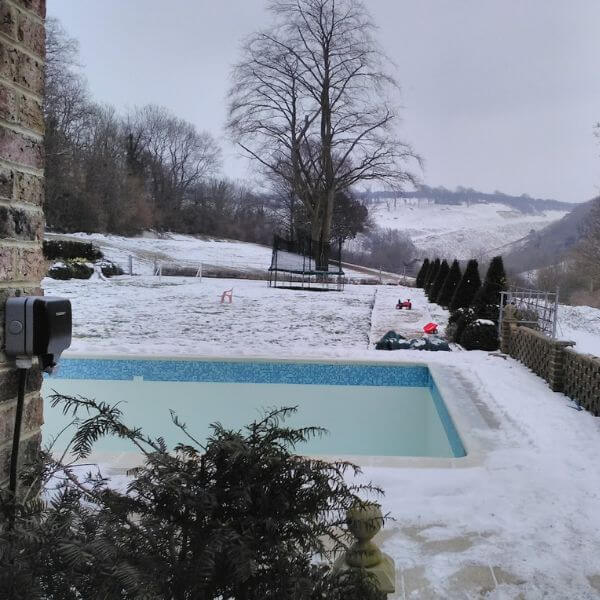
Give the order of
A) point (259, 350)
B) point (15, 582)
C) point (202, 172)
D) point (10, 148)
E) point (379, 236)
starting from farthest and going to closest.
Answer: point (379, 236), point (202, 172), point (259, 350), point (10, 148), point (15, 582)

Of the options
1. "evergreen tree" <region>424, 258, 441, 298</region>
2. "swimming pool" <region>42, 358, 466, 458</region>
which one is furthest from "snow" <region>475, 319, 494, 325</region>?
"evergreen tree" <region>424, 258, 441, 298</region>

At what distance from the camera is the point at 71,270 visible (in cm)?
1628

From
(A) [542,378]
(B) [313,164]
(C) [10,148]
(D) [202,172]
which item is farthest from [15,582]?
(D) [202,172]

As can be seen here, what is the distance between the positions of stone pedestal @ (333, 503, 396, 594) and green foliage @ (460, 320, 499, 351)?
696cm

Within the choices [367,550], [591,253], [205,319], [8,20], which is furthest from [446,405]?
[591,253]

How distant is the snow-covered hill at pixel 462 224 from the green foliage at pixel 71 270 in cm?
4737

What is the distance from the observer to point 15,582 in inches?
44.7

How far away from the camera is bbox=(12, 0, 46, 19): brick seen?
148 centimetres

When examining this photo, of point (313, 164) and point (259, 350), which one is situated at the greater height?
point (313, 164)

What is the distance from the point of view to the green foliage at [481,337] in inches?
333

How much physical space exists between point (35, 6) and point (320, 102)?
75.6 ft

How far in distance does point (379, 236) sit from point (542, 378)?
2003 inches

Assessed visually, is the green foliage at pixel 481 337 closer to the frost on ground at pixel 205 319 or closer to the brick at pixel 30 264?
the frost on ground at pixel 205 319

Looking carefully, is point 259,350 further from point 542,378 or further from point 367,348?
point 542,378
